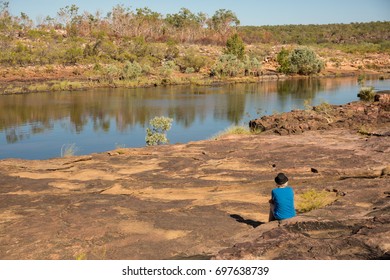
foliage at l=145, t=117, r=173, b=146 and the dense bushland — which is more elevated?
the dense bushland

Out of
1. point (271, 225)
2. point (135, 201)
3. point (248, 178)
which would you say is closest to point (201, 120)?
point (248, 178)

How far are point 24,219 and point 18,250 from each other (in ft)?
4.15

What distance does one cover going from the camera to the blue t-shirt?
5832 millimetres

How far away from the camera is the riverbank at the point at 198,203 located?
5219 millimetres

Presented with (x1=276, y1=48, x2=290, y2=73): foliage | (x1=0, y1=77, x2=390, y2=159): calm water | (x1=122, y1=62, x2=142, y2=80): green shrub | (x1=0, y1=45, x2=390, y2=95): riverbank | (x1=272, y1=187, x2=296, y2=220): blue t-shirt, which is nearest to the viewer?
(x1=272, y1=187, x2=296, y2=220): blue t-shirt

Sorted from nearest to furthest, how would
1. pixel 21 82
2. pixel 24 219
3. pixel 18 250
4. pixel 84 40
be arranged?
pixel 18 250, pixel 24 219, pixel 21 82, pixel 84 40

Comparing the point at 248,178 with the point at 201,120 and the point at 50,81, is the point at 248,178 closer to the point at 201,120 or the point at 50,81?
the point at 201,120

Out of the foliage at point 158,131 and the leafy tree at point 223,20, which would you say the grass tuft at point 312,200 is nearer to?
the foliage at point 158,131

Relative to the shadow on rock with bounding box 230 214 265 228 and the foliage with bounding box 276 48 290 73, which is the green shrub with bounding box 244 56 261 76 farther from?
the shadow on rock with bounding box 230 214 265 228

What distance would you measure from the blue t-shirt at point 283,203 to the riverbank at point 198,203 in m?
0.18

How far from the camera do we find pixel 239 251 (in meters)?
4.80

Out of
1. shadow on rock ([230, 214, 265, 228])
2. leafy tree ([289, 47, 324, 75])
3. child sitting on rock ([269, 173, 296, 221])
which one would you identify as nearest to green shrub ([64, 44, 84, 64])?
leafy tree ([289, 47, 324, 75])

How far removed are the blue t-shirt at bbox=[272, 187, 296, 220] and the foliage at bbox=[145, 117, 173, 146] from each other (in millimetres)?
11671

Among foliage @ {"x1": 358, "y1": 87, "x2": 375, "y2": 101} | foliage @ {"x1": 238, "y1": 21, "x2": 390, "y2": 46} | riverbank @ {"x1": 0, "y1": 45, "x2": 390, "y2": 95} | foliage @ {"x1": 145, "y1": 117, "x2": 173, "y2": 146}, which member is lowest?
foliage @ {"x1": 145, "y1": 117, "x2": 173, "y2": 146}
